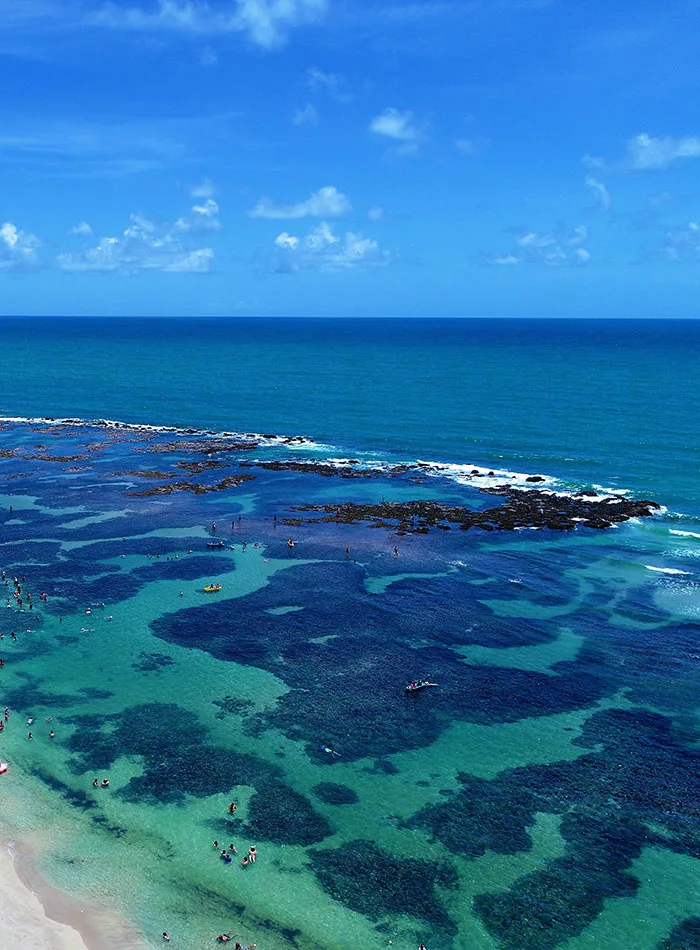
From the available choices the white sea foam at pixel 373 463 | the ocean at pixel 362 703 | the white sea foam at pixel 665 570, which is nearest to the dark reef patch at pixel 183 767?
the ocean at pixel 362 703

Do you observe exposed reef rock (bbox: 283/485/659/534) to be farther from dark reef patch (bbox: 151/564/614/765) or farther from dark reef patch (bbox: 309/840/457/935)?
dark reef patch (bbox: 309/840/457/935)

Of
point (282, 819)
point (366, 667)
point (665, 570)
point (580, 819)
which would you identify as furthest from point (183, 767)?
point (665, 570)

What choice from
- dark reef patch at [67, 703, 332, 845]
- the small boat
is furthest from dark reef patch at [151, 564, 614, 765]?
dark reef patch at [67, 703, 332, 845]

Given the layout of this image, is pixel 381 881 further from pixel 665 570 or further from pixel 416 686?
pixel 665 570

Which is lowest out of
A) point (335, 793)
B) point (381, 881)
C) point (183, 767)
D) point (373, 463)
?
point (381, 881)

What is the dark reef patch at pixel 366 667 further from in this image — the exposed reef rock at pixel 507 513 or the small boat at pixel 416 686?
the exposed reef rock at pixel 507 513

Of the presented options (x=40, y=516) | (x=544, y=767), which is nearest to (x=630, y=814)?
(x=544, y=767)

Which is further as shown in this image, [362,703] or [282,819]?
[362,703]

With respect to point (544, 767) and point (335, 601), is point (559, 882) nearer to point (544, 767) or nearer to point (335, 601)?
point (544, 767)
